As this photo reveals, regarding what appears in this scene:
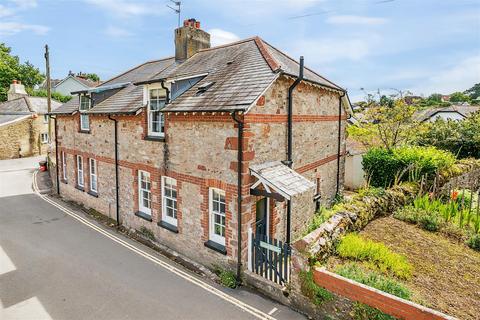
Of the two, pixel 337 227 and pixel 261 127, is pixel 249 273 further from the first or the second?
pixel 261 127

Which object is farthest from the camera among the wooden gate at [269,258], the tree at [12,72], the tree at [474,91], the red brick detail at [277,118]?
the tree at [474,91]

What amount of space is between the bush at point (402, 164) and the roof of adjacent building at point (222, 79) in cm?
514

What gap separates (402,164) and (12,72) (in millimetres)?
57473

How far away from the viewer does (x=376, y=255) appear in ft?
25.2

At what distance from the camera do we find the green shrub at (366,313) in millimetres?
5848

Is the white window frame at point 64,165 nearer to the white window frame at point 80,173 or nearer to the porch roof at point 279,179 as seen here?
the white window frame at point 80,173

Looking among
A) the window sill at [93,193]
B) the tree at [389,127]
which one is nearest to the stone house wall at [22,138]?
the window sill at [93,193]

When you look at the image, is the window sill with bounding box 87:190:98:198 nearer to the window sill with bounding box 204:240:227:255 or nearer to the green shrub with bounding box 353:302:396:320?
the window sill with bounding box 204:240:227:255

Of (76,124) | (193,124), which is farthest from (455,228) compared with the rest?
(76,124)

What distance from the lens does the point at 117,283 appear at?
29.0 feet

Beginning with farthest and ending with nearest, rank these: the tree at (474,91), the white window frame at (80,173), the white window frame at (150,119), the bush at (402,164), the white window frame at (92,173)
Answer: the tree at (474,91) → the white window frame at (80,173) → the white window frame at (92,173) → the bush at (402,164) → the white window frame at (150,119)

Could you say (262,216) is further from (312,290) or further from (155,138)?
(155,138)

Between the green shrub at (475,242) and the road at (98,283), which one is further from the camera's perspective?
the green shrub at (475,242)

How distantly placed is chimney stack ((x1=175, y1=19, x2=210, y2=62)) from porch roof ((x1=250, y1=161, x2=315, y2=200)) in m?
8.56
